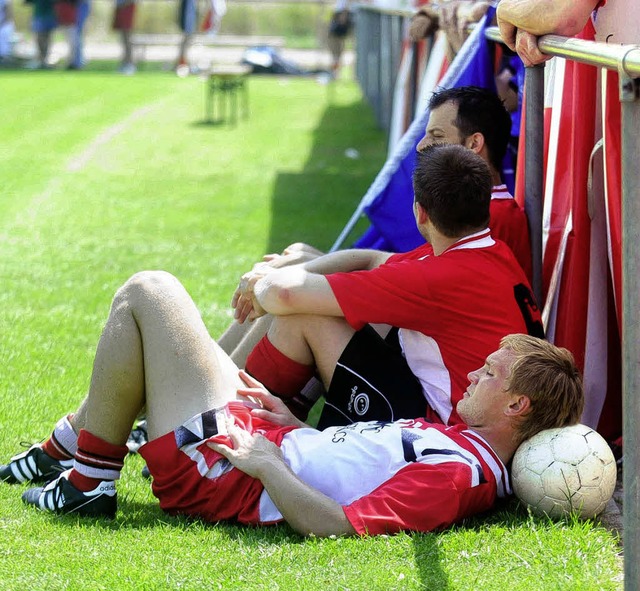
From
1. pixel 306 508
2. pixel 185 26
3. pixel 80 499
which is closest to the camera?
pixel 306 508

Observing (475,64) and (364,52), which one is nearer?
(475,64)

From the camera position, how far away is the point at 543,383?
330cm

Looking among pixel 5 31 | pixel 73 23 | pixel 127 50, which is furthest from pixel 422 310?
pixel 5 31

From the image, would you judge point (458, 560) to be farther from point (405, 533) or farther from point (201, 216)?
point (201, 216)

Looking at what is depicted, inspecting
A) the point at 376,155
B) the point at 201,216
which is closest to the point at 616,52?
the point at 201,216

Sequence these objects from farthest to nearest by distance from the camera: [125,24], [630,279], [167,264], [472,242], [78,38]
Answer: [125,24] → [78,38] → [167,264] → [472,242] → [630,279]

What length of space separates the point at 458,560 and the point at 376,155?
10.5m

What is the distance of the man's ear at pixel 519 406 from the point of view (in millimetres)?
3316

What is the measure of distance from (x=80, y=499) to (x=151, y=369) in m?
0.46

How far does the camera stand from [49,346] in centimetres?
575

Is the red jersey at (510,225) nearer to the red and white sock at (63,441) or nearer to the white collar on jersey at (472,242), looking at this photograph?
the white collar on jersey at (472,242)

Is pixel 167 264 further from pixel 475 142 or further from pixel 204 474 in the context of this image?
pixel 204 474

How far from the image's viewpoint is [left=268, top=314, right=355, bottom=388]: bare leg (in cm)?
377

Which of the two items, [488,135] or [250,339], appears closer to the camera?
[250,339]
